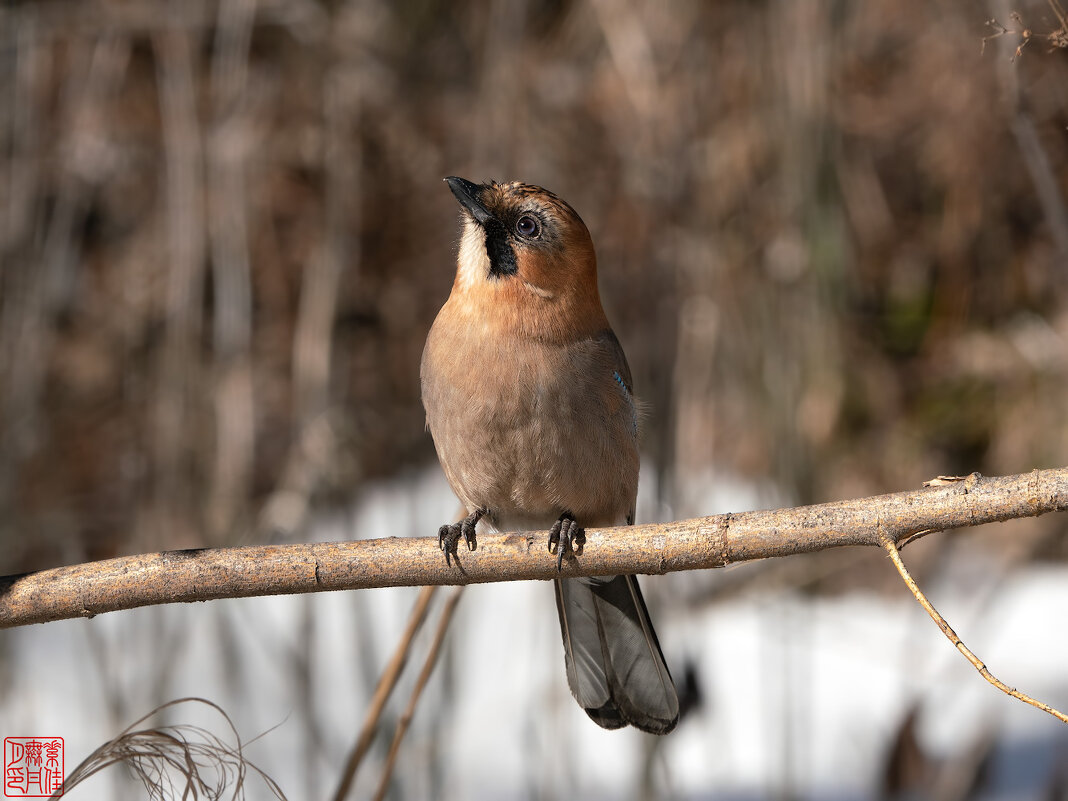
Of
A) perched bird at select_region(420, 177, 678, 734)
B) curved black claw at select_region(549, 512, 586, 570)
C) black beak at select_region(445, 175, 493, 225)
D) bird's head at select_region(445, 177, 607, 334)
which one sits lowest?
curved black claw at select_region(549, 512, 586, 570)

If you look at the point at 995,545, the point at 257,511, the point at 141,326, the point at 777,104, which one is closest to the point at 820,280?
the point at 777,104

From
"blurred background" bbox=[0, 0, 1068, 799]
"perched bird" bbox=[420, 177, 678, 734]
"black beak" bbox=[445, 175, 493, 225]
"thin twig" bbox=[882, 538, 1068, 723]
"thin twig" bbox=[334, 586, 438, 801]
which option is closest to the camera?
"thin twig" bbox=[882, 538, 1068, 723]

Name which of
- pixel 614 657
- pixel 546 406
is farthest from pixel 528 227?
pixel 614 657

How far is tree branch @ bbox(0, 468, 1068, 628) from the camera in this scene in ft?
5.74

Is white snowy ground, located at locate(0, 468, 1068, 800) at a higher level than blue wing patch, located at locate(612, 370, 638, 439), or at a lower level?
lower

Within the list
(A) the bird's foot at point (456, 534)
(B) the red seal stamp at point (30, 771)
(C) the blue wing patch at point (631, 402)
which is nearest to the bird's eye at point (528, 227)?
(C) the blue wing patch at point (631, 402)

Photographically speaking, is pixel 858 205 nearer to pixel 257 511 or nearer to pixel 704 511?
pixel 704 511

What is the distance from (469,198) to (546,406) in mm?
558

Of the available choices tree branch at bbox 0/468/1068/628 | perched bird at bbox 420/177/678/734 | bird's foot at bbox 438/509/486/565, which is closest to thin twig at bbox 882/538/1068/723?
tree branch at bbox 0/468/1068/628

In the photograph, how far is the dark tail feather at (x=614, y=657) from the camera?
2639mm

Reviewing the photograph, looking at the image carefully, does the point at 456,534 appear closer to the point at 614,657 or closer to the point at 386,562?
the point at 386,562

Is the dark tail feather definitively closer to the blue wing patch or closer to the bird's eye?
the blue wing patch

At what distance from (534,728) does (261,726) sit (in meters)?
0.95

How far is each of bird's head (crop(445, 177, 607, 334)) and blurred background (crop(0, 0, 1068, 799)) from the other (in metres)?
0.77
